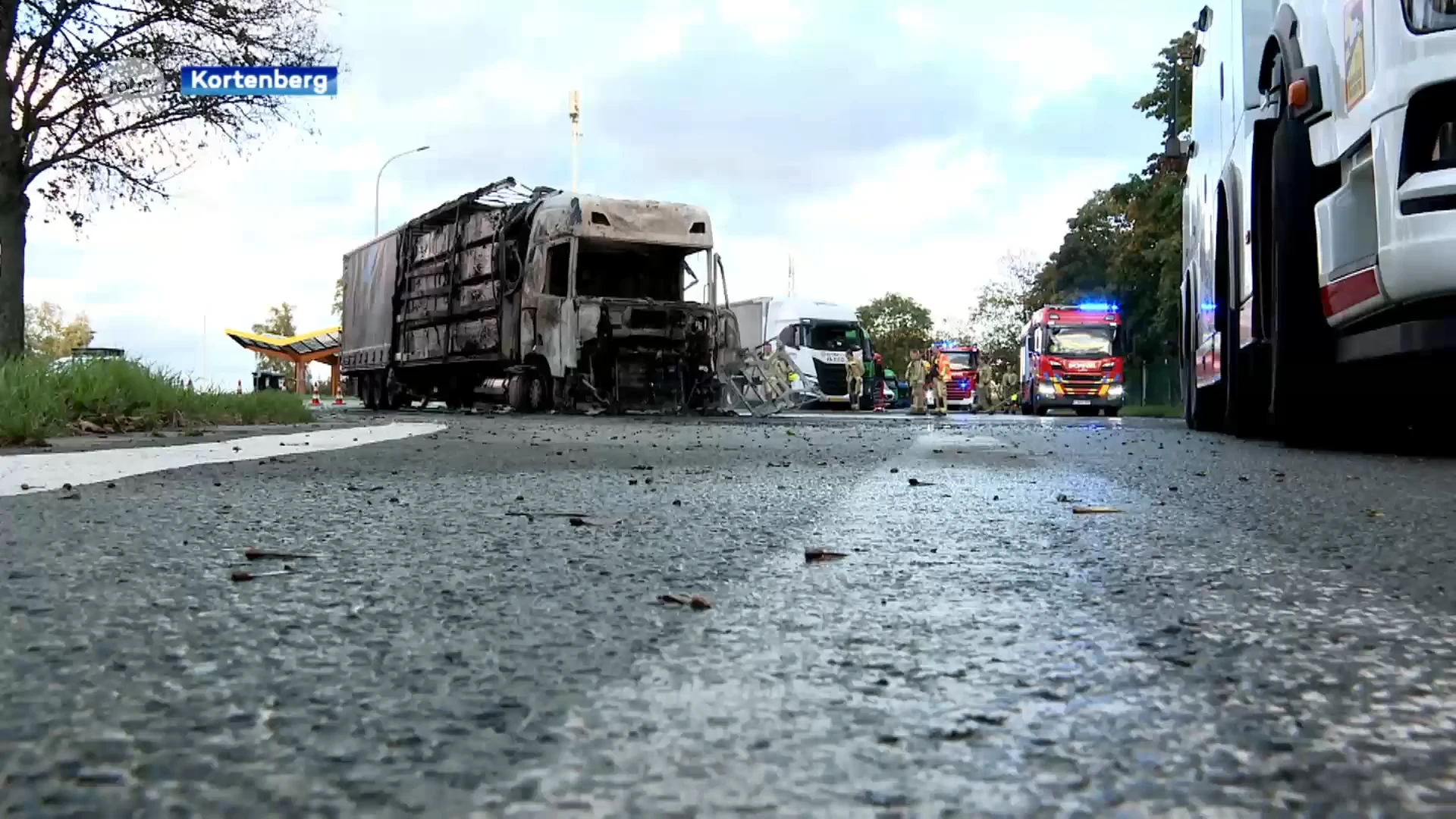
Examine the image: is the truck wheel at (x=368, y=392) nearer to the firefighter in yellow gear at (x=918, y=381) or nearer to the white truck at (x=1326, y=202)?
the firefighter in yellow gear at (x=918, y=381)

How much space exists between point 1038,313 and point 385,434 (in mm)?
31713

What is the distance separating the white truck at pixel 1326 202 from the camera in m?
6.07

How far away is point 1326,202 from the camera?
23.1 feet

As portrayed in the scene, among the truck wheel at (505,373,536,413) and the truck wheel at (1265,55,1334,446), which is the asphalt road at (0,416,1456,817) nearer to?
the truck wheel at (1265,55,1334,446)

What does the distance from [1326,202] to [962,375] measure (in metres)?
45.2

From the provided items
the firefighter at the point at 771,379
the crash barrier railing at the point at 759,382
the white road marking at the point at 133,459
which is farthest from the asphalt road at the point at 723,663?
the firefighter at the point at 771,379

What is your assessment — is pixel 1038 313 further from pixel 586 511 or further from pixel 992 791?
pixel 992 791

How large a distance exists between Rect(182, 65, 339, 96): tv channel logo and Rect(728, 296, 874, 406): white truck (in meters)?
19.6

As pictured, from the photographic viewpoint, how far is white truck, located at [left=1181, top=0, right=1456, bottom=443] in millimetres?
6066

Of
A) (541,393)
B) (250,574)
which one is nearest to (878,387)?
(541,393)

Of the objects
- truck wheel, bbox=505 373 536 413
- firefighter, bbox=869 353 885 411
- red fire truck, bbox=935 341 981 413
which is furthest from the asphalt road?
red fire truck, bbox=935 341 981 413

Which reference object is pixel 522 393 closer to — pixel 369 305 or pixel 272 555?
pixel 369 305

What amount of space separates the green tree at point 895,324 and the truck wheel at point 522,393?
94.1m

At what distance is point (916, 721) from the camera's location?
4.74 feet
